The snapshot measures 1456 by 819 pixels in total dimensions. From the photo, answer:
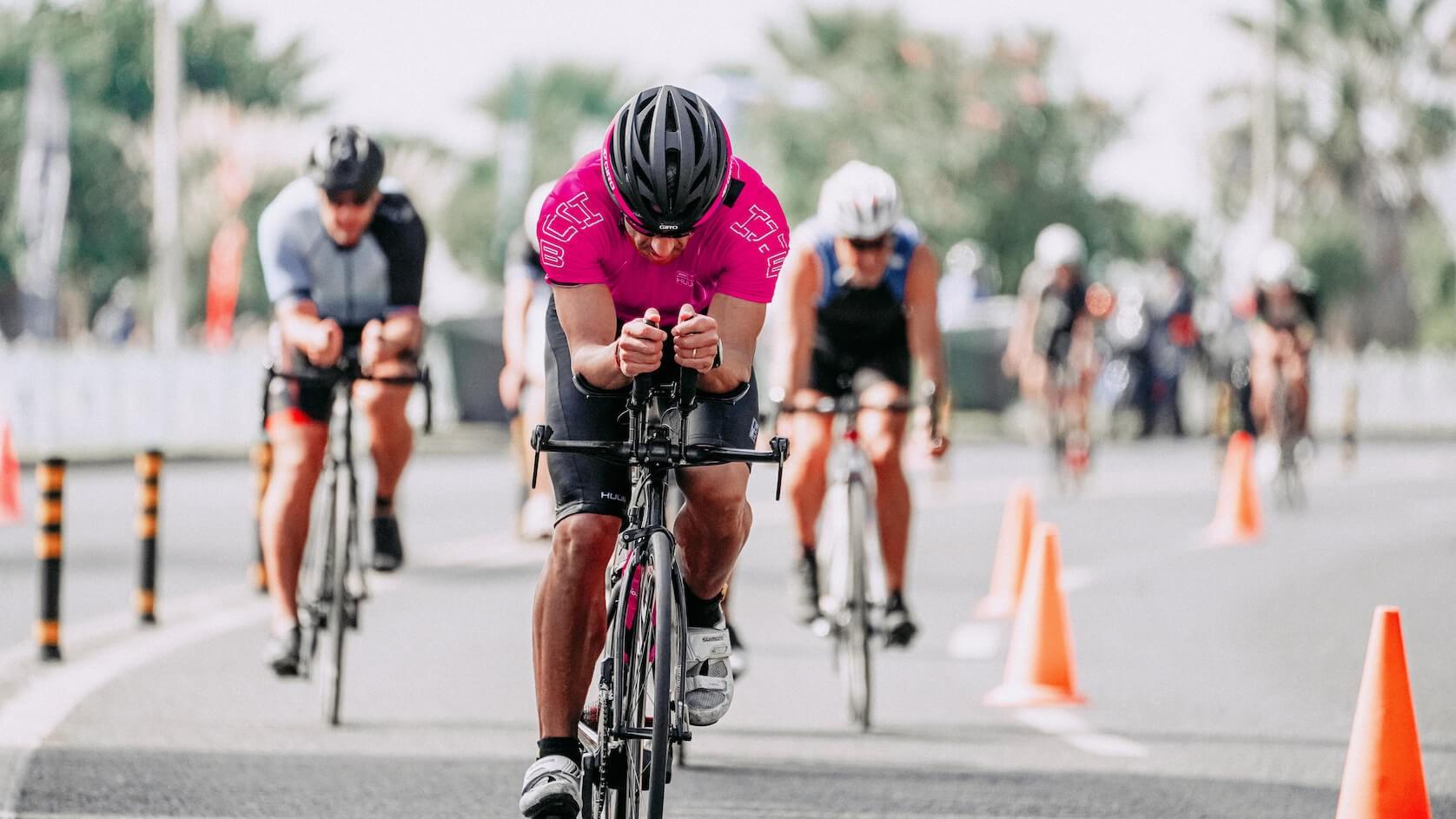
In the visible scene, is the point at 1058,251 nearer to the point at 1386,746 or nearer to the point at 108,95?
the point at 1386,746

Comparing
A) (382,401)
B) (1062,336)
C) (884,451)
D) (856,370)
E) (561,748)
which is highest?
(1062,336)

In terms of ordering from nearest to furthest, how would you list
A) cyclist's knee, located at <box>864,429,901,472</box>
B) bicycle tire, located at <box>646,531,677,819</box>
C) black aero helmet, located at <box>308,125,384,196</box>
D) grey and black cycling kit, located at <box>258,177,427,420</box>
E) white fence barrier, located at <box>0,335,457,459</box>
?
bicycle tire, located at <box>646,531,677,819</box> < black aero helmet, located at <box>308,125,384,196</box> < grey and black cycling kit, located at <box>258,177,427,420</box> < cyclist's knee, located at <box>864,429,901,472</box> < white fence barrier, located at <box>0,335,457,459</box>

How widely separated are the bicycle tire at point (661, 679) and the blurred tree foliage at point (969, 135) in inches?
1644

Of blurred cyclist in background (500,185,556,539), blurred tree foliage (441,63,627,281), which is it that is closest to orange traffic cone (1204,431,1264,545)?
blurred cyclist in background (500,185,556,539)

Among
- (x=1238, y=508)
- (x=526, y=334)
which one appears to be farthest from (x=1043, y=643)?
(x=1238, y=508)

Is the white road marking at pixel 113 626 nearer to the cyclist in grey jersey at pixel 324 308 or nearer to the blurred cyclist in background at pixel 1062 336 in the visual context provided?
the cyclist in grey jersey at pixel 324 308

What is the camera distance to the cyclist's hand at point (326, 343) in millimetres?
8125

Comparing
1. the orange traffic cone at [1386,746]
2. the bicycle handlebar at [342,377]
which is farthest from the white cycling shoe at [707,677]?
the bicycle handlebar at [342,377]

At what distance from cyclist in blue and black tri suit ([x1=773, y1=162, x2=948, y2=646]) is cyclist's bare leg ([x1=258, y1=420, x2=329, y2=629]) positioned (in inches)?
66.7

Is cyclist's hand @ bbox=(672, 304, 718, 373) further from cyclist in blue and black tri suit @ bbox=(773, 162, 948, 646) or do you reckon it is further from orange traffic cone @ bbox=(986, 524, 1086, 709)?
orange traffic cone @ bbox=(986, 524, 1086, 709)

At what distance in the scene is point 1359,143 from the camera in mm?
56156

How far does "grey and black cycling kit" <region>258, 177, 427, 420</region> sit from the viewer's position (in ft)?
27.7

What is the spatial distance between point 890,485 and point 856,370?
0.59 metres

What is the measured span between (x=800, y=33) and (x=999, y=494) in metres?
44.5
